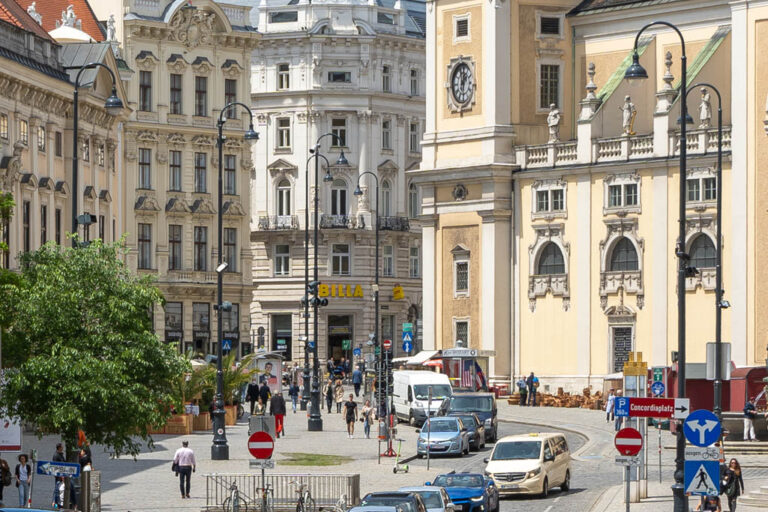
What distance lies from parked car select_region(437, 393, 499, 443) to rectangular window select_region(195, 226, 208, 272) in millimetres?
36846

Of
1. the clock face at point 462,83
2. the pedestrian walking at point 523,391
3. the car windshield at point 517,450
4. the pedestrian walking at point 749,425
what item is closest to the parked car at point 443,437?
the pedestrian walking at point 749,425

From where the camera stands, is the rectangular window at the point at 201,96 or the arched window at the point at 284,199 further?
the arched window at the point at 284,199

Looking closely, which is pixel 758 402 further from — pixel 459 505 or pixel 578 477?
pixel 459 505

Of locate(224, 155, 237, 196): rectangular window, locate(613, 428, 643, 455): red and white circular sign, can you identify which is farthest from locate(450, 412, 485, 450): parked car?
locate(224, 155, 237, 196): rectangular window

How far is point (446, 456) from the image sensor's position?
62906 mm

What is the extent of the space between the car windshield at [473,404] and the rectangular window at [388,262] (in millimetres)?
57169

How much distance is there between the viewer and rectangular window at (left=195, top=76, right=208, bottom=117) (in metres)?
105

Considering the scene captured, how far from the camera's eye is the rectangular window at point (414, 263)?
129m

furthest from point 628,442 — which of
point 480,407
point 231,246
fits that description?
point 231,246

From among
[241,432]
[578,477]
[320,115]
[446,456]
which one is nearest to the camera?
[578,477]

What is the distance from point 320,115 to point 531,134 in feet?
108

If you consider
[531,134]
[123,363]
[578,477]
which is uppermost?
[531,134]

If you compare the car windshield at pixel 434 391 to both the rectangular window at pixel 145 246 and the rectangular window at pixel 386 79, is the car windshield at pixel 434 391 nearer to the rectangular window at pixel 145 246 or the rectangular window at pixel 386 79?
the rectangular window at pixel 145 246

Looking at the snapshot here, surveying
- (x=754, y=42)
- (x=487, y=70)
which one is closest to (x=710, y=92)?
(x=754, y=42)
